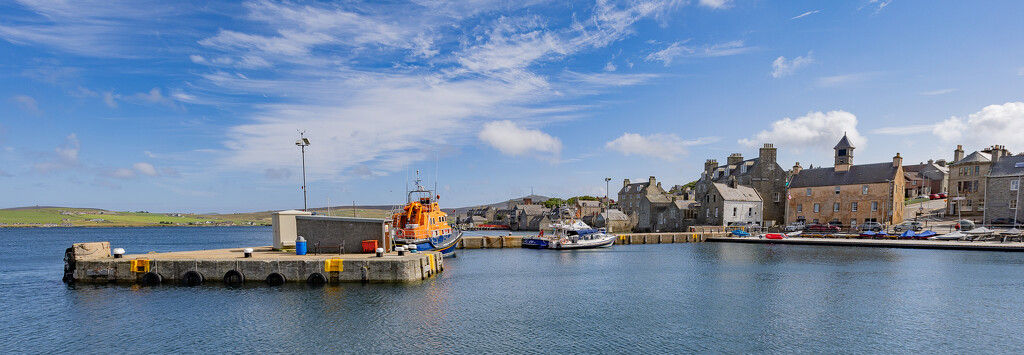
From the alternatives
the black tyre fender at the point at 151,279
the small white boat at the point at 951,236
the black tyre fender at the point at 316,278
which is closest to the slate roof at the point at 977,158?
the small white boat at the point at 951,236

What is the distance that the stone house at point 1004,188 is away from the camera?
6869 cm

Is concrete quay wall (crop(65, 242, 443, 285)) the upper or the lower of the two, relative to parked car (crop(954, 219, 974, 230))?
upper

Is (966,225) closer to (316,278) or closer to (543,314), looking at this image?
(543,314)

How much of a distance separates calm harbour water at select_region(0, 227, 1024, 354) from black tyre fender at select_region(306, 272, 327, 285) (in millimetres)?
599

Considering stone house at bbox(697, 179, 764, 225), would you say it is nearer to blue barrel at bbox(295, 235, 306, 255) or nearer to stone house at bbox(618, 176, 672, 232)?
stone house at bbox(618, 176, 672, 232)

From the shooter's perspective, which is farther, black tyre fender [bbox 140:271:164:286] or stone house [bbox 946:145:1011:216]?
stone house [bbox 946:145:1011:216]

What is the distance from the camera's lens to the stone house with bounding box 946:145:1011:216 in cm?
7344

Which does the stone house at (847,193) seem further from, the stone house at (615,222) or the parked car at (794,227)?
the stone house at (615,222)

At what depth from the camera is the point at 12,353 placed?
1769 centimetres

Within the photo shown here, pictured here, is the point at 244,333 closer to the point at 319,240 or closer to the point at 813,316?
the point at 319,240

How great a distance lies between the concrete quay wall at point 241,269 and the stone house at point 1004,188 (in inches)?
3237

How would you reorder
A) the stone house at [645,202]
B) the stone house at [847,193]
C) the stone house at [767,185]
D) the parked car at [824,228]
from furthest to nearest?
the stone house at [645,202] < the stone house at [767,185] < the parked car at [824,228] < the stone house at [847,193]

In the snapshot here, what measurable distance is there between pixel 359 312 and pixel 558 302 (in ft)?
33.1

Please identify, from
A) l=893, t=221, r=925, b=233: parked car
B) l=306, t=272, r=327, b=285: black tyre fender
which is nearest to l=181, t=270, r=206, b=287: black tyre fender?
l=306, t=272, r=327, b=285: black tyre fender
